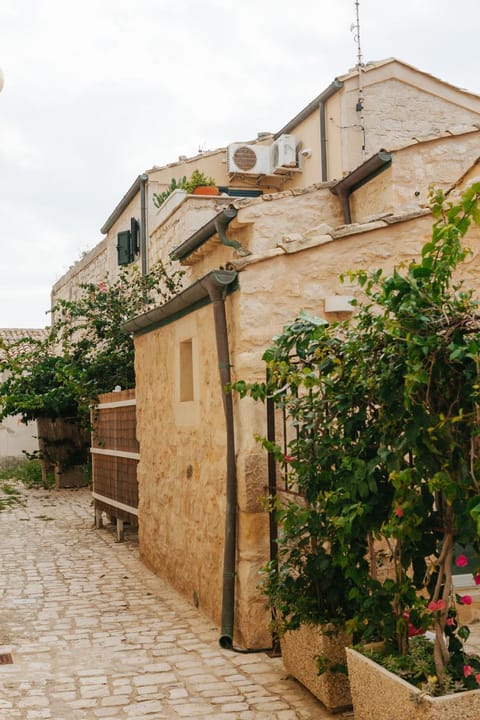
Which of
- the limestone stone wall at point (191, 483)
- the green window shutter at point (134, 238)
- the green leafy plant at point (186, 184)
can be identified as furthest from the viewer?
the green window shutter at point (134, 238)

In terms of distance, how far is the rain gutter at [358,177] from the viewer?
30.4 ft

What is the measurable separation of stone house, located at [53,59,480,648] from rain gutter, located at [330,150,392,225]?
2cm

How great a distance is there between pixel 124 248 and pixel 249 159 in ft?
13.2

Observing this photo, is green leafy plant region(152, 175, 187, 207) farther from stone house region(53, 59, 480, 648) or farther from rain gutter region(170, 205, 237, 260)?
rain gutter region(170, 205, 237, 260)

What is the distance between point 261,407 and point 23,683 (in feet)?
8.08

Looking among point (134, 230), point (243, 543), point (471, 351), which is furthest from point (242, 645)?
point (134, 230)

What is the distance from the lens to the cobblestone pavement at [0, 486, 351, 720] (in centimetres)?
491

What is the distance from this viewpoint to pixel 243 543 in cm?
601

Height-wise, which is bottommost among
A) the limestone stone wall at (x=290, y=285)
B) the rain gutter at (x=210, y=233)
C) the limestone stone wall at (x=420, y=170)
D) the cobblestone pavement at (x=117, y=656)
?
the cobblestone pavement at (x=117, y=656)

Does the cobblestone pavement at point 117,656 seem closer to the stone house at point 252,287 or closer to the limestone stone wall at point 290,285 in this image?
the stone house at point 252,287

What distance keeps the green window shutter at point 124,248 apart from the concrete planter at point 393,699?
14840 mm

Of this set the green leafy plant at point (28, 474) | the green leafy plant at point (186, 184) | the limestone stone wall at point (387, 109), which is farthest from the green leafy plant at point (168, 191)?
the green leafy plant at point (28, 474)

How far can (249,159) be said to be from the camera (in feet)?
52.2

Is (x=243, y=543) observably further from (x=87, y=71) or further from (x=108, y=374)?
(x=108, y=374)
